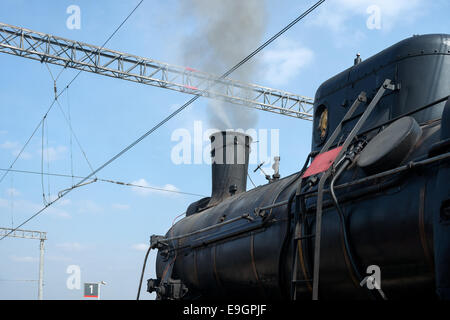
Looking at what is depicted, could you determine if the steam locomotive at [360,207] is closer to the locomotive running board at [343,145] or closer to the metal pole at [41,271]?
the locomotive running board at [343,145]

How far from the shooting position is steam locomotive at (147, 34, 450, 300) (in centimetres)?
479

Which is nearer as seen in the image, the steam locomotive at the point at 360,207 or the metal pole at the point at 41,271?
the steam locomotive at the point at 360,207

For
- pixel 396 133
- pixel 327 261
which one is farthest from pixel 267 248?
pixel 396 133

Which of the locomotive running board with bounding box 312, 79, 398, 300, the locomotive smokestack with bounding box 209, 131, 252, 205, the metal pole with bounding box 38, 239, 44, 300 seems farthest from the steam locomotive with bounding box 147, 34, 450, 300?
the metal pole with bounding box 38, 239, 44, 300

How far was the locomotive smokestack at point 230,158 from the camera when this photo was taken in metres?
12.0

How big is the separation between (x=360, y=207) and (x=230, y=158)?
271 inches

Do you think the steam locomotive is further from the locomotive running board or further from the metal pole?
the metal pole

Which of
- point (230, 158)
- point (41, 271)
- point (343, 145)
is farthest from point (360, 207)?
point (41, 271)

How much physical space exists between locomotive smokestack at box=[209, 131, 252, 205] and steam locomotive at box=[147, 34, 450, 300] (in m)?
2.24

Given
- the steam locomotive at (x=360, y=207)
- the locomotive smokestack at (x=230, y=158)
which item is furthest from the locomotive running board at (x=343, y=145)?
the locomotive smokestack at (x=230, y=158)

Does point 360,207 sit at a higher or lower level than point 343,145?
lower

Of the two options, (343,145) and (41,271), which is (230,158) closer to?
(343,145)

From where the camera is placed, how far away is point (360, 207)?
5516 millimetres

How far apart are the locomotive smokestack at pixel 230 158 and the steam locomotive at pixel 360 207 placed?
2237 mm
